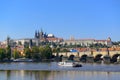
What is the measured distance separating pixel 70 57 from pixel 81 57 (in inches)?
221

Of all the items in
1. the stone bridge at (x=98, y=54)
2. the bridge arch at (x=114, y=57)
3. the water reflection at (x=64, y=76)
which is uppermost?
the stone bridge at (x=98, y=54)

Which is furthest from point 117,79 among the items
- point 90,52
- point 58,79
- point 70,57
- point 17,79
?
point 70,57

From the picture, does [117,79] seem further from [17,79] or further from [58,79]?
[17,79]

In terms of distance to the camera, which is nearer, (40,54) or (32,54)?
(40,54)

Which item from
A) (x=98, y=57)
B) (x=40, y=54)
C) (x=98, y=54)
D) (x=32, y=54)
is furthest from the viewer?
(x=32, y=54)

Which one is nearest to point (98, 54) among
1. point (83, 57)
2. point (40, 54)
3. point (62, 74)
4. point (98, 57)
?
point (98, 57)

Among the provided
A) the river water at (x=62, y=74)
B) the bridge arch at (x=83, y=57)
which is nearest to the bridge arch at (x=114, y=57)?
the bridge arch at (x=83, y=57)

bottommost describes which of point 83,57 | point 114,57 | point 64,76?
point 64,76

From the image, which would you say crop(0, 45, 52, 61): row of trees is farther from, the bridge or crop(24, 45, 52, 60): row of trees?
the bridge

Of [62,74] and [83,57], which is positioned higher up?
[83,57]

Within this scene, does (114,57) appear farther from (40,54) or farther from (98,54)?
(40,54)

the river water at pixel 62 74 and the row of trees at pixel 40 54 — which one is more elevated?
the row of trees at pixel 40 54

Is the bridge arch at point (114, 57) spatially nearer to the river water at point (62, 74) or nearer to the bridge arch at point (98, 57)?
the bridge arch at point (98, 57)

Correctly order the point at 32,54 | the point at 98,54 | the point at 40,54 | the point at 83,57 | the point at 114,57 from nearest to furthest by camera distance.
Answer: the point at 114,57 < the point at 98,54 < the point at 83,57 < the point at 40,54 < the point at 32,54
